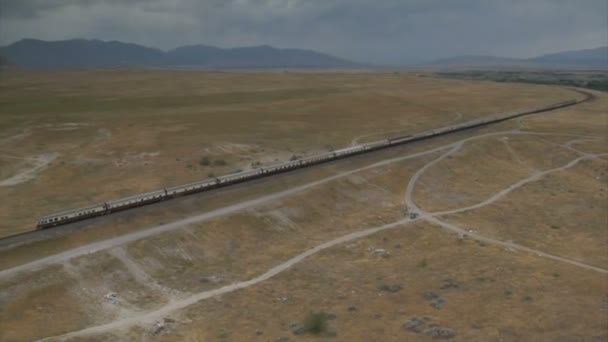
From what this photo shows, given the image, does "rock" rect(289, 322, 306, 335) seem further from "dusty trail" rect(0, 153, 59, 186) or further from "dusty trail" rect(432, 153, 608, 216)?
"dusty trail" rect(0, 153, 59, 186)

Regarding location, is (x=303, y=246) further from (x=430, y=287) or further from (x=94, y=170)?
(x=94, y=170)

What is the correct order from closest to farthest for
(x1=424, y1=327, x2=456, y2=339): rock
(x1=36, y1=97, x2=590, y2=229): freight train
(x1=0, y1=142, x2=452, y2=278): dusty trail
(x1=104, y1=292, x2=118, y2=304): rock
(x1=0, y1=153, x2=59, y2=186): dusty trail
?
(x1=424, y1=327, x2=456, y2=339): rock → (x1=104, y1=292, x2=118, y2=304): rock → (x1=0, y1=142, x2=452, y2=278): dusty trail → (x1=36, y1=97, x2=590, y2=229): freight train → (x1=0, y1=153, x2=59, y2=186): dusty trail

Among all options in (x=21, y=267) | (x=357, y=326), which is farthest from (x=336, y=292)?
(x=21, y=267)

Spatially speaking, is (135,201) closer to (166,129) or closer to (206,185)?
(206,185)

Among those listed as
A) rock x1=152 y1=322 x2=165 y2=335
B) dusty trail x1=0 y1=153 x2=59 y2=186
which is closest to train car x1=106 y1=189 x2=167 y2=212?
rock x1=152 y1=322 x2=165 y2=335

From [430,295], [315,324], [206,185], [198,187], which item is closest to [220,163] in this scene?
[206,185]
